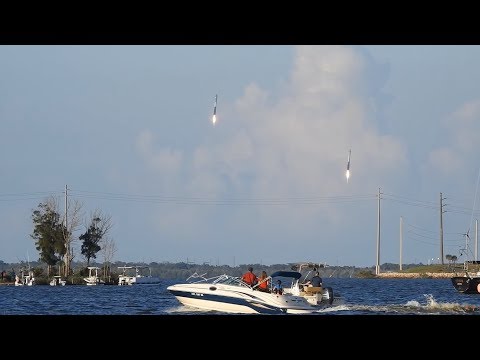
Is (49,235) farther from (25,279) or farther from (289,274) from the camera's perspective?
(289,274)

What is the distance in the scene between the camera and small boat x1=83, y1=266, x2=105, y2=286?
328 ft

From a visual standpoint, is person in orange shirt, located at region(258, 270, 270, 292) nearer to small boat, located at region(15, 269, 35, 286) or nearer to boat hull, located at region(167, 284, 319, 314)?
boat hull, located at region(167, 284, 319, 314)

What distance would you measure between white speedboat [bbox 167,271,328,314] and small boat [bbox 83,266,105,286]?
60535mm

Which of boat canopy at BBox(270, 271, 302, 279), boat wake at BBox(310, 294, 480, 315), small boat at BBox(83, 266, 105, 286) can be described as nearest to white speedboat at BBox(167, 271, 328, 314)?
boat canopy at BBox(270, 271, 302, 279)

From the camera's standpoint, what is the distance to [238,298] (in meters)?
38.0

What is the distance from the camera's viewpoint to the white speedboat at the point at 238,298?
37.2 m

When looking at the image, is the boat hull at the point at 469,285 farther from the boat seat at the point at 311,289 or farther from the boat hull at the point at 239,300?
the boat hull at the point at 239,300
